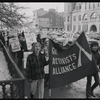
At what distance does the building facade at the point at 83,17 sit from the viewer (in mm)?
62259

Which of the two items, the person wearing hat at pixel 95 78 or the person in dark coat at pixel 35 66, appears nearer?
the person in dark coat at pixel 35 66

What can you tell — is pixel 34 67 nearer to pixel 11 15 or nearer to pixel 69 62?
pixel 69 62

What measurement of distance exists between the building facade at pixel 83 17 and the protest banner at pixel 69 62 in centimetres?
5348

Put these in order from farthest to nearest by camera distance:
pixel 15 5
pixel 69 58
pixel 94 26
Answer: pixel 94 26 → pixel 15 5 → pixel 69 58

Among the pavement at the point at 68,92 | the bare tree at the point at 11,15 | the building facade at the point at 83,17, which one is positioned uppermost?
the building facade at the point at 83,17

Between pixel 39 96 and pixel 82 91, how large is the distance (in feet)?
6.78

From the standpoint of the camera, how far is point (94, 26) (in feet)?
211

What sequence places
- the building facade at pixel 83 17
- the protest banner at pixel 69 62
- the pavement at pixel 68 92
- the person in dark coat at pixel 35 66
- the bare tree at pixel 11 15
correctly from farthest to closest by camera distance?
the building facade at pixel 83 17 < the bare tree at pixel 11 15 < the pavement at pixel 68 92 < the protest banner at pixel 69 62 < the person in dark coat at pixel 35 66

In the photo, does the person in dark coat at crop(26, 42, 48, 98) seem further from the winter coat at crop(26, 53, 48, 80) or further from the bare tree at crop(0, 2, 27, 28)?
the bare tree at crop(0, 2, 27, 28)

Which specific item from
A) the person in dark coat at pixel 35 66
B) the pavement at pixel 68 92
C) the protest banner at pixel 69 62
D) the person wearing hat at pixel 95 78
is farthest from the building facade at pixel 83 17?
the person in dark coat at pixel 35 66

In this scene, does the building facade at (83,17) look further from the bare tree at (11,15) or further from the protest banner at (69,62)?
the protest banner at (69,62)

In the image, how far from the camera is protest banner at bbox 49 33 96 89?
5539 mm

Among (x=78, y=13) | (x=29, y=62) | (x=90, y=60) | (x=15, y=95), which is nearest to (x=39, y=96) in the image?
(x=15, y=95)

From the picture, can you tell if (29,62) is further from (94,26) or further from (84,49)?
(94,26)
